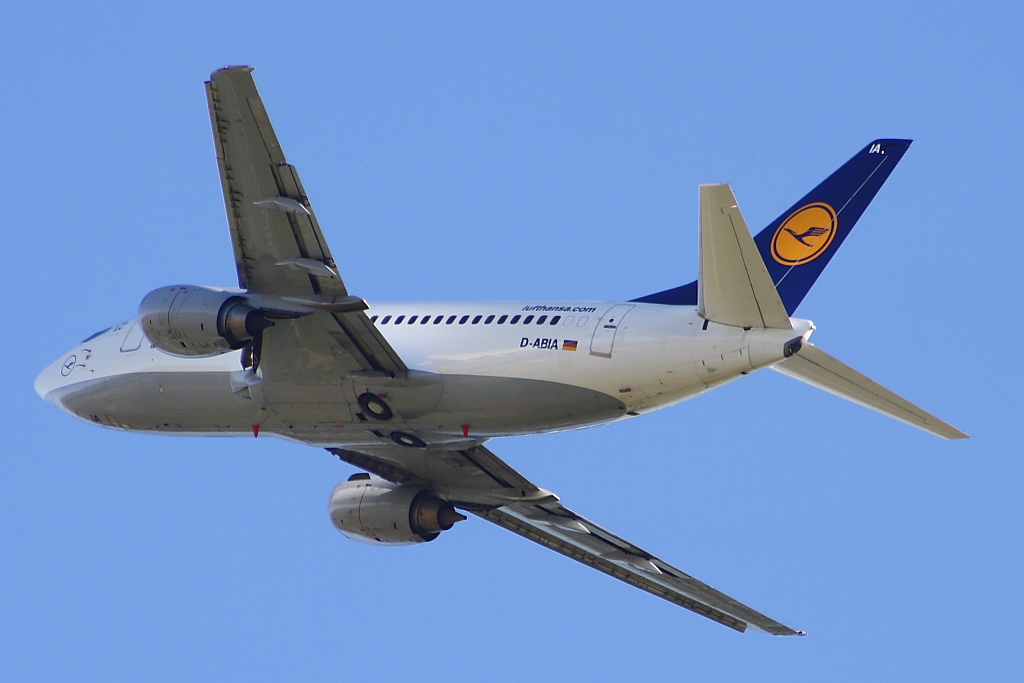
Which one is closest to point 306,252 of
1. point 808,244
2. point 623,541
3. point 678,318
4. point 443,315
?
point 443,315

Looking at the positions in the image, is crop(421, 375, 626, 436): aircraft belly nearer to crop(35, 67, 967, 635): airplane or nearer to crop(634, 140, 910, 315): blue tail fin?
crop(35, 67, 967, 635): airplane

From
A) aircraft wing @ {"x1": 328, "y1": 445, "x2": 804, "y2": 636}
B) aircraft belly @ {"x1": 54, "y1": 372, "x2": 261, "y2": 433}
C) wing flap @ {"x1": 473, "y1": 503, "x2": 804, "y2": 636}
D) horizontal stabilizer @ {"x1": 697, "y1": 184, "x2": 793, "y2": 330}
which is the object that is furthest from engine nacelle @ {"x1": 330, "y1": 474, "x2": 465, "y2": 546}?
horizontal stabilizer @ {"x1": 697, "y1": 184, "x2": 793, "y2": 330}

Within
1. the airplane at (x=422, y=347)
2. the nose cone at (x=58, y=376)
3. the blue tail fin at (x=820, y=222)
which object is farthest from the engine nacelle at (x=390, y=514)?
the blue tail fin at (x=820, y=222)

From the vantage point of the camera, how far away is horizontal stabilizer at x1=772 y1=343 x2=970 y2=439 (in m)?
28.2

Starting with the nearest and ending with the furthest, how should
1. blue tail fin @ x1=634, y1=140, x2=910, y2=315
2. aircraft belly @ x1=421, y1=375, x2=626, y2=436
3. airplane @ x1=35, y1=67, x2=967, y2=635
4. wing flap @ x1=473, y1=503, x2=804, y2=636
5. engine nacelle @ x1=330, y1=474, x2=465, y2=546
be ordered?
airplane @ x1=35, y1=67, x2=967, y2=635 < blue tail fin @ x1=634, y1=140, x2=910, y2=315 < aircraft belly @ x1=421, y1=375, x2=626, y2=436 < engine nacelle @ x1=330, y1=474, x2=465, y2=546 < wing flap @ x1=473, y1=503, x2=804, y2=636

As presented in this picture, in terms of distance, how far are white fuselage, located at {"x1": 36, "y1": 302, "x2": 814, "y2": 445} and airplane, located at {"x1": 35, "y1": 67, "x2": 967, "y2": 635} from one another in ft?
0.13

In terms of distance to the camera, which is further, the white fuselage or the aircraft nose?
the aircraft nose

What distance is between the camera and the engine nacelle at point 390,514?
125 ft

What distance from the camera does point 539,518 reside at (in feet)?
127

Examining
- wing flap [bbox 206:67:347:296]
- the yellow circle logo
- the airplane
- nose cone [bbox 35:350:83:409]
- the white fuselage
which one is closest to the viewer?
wing flap [bbox 206:67:347:296]

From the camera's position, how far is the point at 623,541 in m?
38.7

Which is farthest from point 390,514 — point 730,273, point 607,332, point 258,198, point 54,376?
point 730,273

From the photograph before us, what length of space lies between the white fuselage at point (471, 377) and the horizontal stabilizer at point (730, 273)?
0.32m

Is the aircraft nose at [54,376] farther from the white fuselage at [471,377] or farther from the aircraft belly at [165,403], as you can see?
the white fuselage at [471,377]
